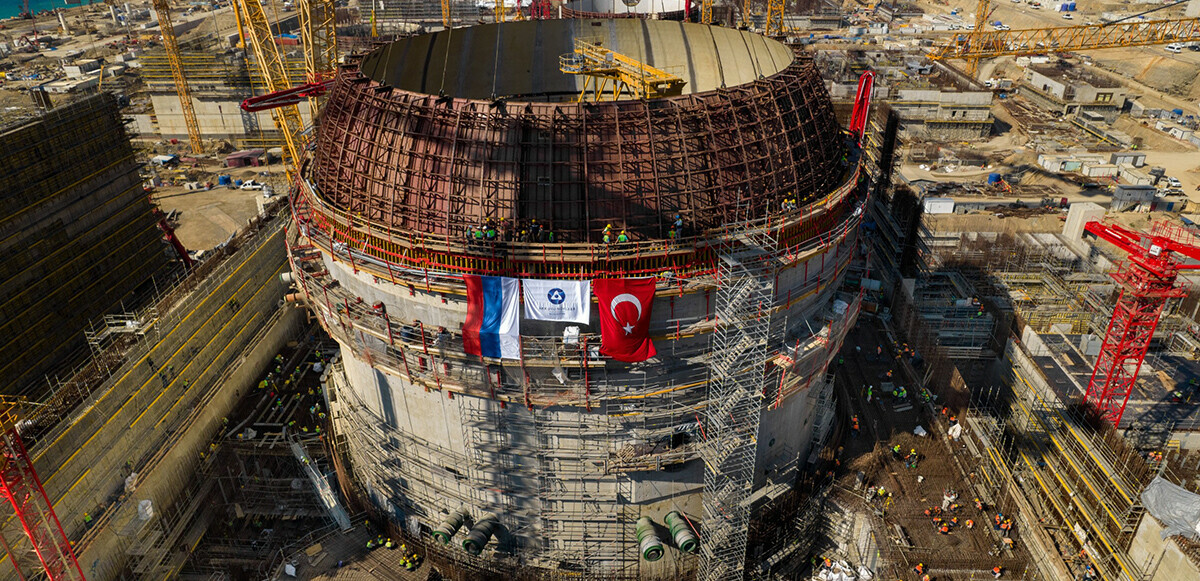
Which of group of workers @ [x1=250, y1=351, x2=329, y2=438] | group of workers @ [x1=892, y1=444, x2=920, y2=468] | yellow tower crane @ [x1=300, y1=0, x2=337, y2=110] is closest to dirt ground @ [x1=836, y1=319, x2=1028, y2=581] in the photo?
group of workers @ [x1=892, y1=444, x2=920, y2=468]

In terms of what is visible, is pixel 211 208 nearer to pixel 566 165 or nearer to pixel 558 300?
pixel 566 165

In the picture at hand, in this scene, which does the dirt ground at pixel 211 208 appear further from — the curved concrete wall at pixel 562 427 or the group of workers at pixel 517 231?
the group of workers at pixel 517 231

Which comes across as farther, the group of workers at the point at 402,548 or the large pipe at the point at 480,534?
the group of workers at the point at 402,548

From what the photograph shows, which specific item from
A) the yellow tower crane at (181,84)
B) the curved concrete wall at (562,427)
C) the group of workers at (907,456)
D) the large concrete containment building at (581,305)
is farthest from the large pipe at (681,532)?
the yellow tower crane at (181,84)

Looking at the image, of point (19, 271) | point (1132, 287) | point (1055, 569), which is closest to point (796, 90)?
point (1132, 287)

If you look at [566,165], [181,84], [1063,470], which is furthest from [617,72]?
[181,84]

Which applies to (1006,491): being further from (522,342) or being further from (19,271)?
(19,271)
